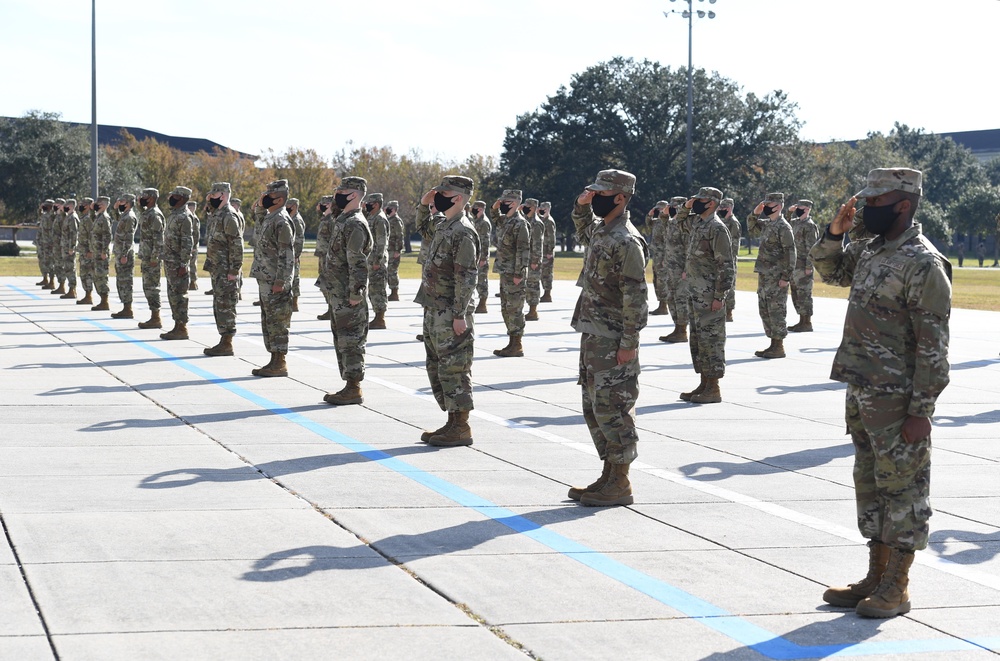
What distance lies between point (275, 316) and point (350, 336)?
2166 mm

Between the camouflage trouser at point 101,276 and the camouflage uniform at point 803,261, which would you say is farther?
the camouflage trouser at point 101,276

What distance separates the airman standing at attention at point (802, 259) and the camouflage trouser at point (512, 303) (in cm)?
542

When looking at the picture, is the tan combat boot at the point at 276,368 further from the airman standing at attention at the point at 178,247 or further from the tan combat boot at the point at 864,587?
the tan combat boot at the point at 864,587

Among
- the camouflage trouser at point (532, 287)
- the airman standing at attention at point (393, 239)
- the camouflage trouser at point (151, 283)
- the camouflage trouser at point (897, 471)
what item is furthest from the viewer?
the airman standing at attention at point (393, 239)

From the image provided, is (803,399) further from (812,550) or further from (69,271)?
(69,271)

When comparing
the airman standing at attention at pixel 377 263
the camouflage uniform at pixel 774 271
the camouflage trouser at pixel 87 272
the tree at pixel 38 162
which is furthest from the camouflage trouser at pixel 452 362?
the tree at pixel 38 162

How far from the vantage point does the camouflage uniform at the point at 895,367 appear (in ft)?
17.6

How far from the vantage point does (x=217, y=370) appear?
14070mm

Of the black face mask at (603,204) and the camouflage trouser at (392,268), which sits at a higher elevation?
the black face mask at (603,204)

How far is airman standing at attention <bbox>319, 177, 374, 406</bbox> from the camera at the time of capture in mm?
11555

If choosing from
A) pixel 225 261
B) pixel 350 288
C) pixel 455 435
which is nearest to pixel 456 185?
pixel 455 435

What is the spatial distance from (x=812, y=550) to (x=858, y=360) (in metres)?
Result: 1.40

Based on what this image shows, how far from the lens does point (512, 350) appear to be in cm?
1639

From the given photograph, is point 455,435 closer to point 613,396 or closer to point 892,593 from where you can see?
point 613,396
